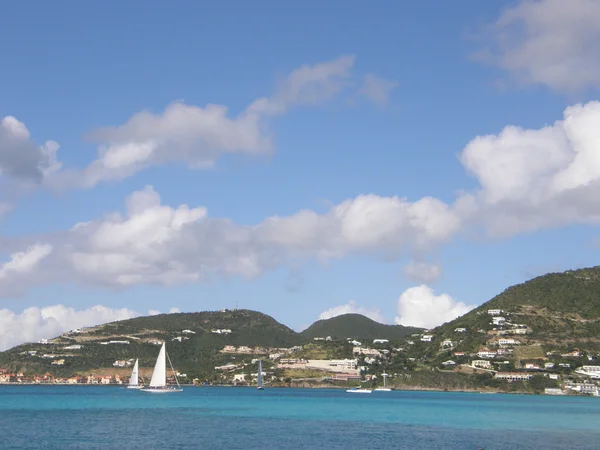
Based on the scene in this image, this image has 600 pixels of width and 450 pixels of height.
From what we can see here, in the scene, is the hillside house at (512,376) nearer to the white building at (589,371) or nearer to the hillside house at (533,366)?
the hillside house at (533,366)

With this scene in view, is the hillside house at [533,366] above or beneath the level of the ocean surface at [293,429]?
above

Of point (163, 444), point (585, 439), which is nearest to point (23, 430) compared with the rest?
point (163, 444)

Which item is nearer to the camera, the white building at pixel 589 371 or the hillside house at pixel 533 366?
the white building at pixel 589 371

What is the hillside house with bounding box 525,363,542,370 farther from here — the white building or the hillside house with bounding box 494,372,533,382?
the white building

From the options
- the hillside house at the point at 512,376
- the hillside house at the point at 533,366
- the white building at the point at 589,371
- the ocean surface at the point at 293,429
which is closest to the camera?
the ocean surface at the point at 293,429

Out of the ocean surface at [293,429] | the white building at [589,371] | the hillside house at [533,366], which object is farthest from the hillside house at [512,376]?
the ocean surface at [293,429]

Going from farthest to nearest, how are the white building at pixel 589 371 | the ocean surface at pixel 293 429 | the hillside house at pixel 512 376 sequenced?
the hillside house at pixel 512 376 < the white building at pixel 589 371 < the ocean surface at pixel 293 429

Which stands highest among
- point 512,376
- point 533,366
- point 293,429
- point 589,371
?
point 533,366

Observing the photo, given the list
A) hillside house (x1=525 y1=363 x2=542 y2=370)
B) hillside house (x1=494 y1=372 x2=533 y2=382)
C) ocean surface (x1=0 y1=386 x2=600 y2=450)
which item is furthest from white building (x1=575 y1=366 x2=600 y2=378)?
ocean surface (x1=0 y1=386 x2=600 y2=450)

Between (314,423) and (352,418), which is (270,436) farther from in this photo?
(352,418)

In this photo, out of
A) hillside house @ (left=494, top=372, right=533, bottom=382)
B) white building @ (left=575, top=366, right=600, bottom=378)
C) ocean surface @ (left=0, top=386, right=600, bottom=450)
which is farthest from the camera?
hillside house @ (left=494, top=372, right=533, bottom=382)

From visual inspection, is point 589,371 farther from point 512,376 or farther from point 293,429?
point 293,429

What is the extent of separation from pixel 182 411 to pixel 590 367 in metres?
121

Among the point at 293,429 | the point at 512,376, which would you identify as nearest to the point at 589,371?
the point at 512,376
